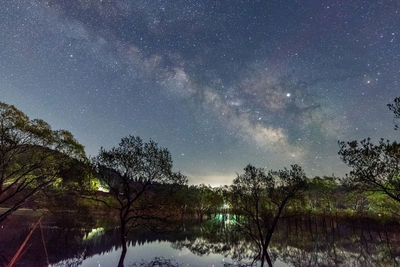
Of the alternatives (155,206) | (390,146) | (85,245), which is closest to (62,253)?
(85,245)

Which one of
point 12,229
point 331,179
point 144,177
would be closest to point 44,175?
point 144,177

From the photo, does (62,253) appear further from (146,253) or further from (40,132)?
(40,132)

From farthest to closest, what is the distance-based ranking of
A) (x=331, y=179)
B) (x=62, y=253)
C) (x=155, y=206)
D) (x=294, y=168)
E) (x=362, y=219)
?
(x=331, y=179), (x=362, y=219), (x=294, y=168), (x=62, y=253), (x=155, y=206)

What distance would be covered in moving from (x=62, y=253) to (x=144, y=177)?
52.6ft

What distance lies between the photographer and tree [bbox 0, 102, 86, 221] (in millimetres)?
22844

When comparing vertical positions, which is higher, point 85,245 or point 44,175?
point 44,175

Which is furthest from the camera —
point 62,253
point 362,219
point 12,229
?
point 362,219

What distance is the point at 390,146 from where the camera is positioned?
23.0m

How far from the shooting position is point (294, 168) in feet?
108

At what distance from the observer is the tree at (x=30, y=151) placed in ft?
74.9

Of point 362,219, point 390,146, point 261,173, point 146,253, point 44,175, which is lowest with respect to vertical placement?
point 146,253

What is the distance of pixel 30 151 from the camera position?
25.8 meters

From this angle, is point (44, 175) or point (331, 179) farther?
point (331, 179)

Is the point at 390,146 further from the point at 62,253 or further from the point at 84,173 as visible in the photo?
the point at 62,253
